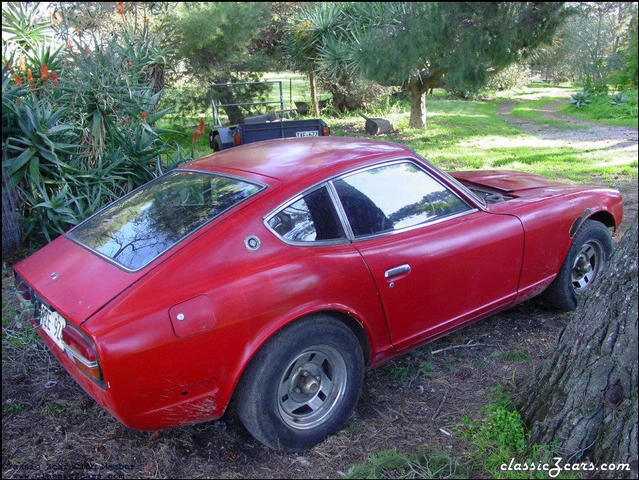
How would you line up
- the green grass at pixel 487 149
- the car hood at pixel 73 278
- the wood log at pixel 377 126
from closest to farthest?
the car hood at pixel 73 278
the green grass at pixel 487 149
the wood log at pixel 377 126

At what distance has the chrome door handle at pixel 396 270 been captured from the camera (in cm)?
304

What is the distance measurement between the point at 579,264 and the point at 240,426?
9.28ft

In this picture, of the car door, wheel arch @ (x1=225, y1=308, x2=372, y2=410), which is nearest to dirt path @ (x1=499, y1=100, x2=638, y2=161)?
the car door

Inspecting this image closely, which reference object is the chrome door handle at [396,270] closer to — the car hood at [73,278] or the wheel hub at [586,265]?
the car hood at [73,278]

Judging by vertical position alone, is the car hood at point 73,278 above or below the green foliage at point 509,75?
below

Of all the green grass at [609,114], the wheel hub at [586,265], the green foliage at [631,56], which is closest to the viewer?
the green foliage at [631,56]

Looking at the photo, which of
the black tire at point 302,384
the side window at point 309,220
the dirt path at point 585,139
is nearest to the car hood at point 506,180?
the side window at point 309,220

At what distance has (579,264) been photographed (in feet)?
13.9

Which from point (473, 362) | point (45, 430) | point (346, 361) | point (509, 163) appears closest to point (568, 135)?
point (509, 163)

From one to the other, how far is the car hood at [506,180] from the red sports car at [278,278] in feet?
1.15

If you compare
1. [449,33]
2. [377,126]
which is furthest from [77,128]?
[377,126]

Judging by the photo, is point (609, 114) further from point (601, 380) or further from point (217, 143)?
point (601, 380)

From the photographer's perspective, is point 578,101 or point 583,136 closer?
point 583,136

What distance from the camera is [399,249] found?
3.13 metres
